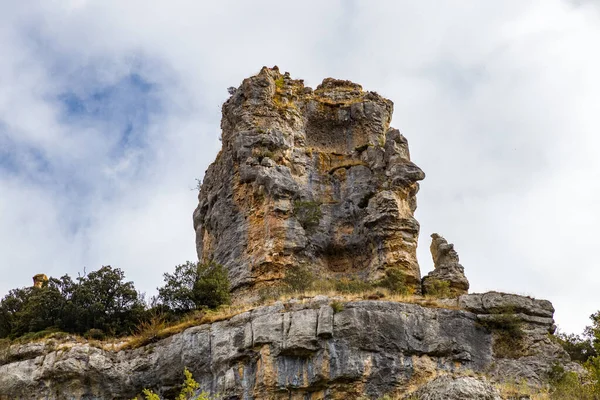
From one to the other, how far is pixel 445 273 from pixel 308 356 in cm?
1038

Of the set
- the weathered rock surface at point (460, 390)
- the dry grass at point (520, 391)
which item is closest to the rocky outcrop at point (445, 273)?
the dry grass at point (520, 391)

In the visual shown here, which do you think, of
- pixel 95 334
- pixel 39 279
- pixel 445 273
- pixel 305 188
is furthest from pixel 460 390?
pixel 39 279

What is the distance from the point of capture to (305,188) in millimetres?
41406

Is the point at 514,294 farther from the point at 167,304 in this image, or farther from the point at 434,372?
the point at 167,304

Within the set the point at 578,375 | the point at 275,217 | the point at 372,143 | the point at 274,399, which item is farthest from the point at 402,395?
the point at 372,143

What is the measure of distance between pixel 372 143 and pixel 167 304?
1385 cm

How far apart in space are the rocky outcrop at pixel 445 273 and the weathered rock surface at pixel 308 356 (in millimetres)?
3535

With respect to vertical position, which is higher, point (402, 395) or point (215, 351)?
point (215, 351)

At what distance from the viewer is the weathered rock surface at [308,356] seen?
29297 millimetres

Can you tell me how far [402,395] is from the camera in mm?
28625

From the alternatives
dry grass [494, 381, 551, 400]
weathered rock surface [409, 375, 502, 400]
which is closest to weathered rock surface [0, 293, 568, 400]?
dry grass [494, 381, 551, 400]

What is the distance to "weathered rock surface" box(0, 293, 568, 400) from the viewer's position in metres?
A: 29.3

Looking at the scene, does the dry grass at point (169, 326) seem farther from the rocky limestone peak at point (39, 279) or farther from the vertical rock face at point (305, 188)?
the rocky limestone peak at point (39, 279)

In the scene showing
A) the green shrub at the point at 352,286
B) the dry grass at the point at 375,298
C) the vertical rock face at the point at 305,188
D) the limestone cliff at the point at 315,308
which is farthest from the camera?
the vertical rock face at the point at 305,188
